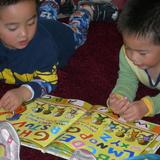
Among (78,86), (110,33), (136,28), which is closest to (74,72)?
(78,86)

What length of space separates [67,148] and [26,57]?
35 cm

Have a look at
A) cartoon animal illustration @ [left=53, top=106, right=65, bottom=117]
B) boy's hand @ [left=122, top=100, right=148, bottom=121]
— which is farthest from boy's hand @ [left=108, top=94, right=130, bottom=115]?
cartoon animal illustration @ [left=53, top=106, right=65, bottom=117]

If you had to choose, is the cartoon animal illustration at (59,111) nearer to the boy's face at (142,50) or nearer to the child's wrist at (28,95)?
the child's wrist at (28,95)

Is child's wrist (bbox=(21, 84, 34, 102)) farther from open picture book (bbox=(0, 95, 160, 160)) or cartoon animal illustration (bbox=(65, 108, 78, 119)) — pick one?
cartoon animal illustration (bbox=(65, 108, 78, 119))

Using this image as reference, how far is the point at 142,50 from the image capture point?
996 mm

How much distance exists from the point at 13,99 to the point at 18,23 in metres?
0.19

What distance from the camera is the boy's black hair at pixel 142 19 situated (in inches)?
37.3

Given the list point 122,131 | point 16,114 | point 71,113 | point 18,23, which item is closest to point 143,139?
point 122,131

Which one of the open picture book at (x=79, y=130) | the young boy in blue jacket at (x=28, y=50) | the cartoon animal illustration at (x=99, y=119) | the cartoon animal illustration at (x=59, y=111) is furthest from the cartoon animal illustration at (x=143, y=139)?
the young boy in blue jacket at (x=28, y=50)

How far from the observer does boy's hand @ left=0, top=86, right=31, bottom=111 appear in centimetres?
110

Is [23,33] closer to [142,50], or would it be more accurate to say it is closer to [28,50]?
[28,50]

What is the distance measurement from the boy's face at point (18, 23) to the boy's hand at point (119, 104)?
0.28 m

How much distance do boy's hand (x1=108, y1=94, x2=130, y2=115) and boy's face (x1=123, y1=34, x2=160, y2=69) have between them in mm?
99

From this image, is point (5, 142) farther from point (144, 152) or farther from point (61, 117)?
point (144, 152)
